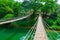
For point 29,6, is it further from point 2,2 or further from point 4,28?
point 4,28

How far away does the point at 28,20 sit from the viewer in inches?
459

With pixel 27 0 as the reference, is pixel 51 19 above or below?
below

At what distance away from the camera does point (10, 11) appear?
451 inches

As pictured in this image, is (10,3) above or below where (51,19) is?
above

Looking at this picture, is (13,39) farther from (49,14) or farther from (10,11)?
(49,14)

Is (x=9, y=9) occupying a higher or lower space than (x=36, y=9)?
higher

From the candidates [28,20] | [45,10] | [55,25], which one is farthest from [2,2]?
[55,25]

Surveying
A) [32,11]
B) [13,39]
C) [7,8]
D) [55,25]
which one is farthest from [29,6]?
[13,39]

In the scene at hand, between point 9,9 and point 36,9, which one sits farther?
point 36,9

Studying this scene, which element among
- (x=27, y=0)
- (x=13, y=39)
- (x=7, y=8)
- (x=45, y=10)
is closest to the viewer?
(x=13, y=39)

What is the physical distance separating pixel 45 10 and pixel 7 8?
2520 mm

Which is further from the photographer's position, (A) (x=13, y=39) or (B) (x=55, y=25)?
(B) (x=55, y=25)

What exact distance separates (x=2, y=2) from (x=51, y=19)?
323 centimetres

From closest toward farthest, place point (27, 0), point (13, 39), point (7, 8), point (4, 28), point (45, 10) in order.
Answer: point (13, 39) → point (4, 28) → point (7, 8) → point (45, 10) → point (27, 0)
